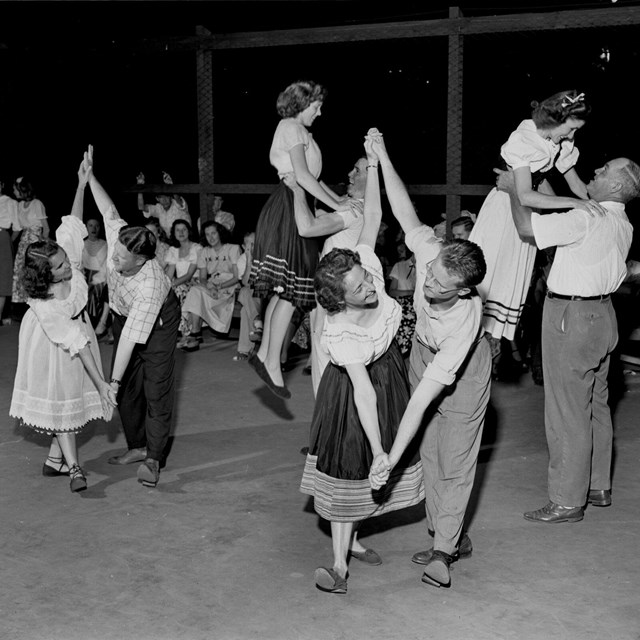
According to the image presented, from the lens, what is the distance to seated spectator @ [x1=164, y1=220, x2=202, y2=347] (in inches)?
375

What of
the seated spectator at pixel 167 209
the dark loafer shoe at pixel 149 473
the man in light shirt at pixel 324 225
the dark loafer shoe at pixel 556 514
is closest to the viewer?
the dark loafer shoe at pixel 556 514

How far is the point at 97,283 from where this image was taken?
9.81 m

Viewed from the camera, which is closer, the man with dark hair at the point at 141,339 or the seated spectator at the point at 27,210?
the man with dark hair at the point at 141,339

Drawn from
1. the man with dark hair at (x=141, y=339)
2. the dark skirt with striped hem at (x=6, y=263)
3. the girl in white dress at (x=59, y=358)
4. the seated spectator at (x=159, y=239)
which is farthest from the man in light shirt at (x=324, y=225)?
→ the dark skirt with striped hem at (x=6, y=263)

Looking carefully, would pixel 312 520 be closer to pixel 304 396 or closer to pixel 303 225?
pixel 303 225

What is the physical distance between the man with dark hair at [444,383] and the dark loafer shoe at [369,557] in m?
0.17

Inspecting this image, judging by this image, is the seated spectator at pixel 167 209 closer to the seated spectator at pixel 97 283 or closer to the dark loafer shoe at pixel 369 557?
the seated spectator at pixel 97 283

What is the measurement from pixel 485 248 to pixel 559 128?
0.64 metres

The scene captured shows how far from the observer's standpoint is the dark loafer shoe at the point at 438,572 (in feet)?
12.9

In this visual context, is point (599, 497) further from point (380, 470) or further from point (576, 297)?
point (380, 470)

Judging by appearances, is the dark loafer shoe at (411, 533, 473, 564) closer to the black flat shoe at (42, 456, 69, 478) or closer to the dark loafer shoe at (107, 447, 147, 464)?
the dark loafer shoe at (107, 447, 147, 464)

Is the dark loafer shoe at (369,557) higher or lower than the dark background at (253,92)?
lower

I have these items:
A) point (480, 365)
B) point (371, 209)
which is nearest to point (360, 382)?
point (480, 365)

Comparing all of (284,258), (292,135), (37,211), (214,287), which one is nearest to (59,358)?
(284,258)
